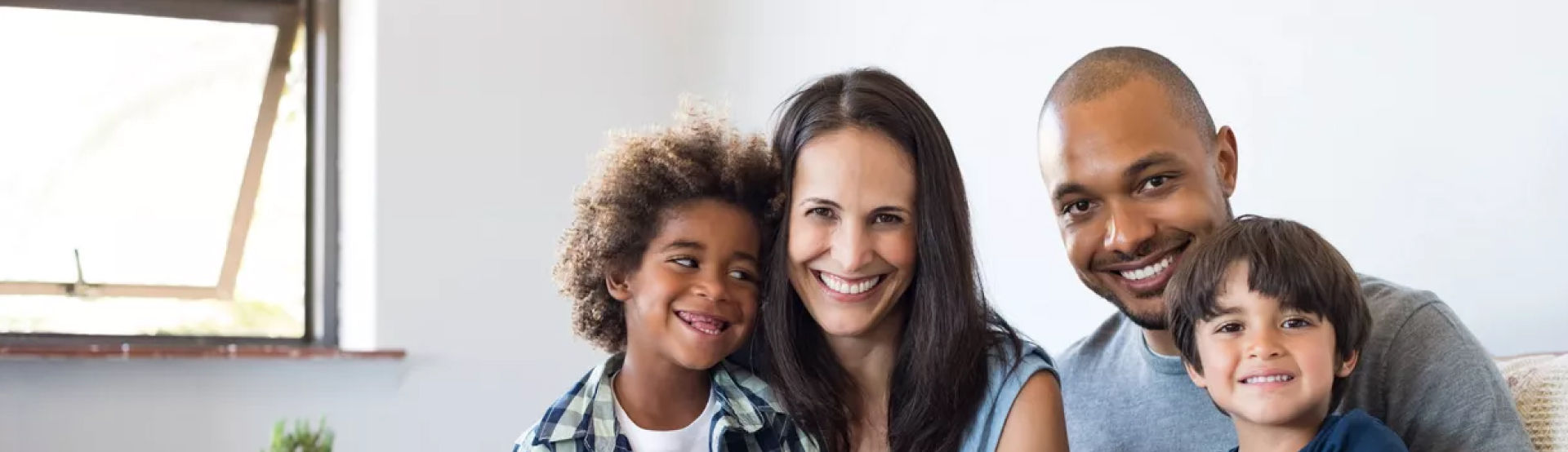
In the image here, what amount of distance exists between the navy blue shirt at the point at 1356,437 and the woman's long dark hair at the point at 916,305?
15.4 inches

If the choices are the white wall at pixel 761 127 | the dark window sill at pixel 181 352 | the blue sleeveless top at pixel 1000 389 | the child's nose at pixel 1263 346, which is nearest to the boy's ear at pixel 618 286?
the blue sleeveless top at pixel 1000 389

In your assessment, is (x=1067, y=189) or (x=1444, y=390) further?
(x=1067, y=189)

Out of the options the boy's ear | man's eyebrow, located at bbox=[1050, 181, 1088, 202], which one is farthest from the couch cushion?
the boy's ear

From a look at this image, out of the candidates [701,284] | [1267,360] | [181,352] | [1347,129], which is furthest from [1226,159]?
[181,352]

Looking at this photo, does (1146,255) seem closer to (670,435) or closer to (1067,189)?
(1067,189)

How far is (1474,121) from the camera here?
1828 mm

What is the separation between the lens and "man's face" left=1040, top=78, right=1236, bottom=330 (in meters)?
1.76

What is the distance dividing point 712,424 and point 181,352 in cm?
174

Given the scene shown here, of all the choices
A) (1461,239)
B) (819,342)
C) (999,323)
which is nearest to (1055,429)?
(999,323)

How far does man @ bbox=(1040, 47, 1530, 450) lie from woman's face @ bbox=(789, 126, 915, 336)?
25cm

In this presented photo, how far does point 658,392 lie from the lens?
1903 millimetres

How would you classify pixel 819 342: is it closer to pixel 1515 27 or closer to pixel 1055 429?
pixel 1055 429

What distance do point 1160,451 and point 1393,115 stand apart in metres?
0.53

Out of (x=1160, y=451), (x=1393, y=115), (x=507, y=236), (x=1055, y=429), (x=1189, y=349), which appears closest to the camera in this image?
(x=1189, y=349)
